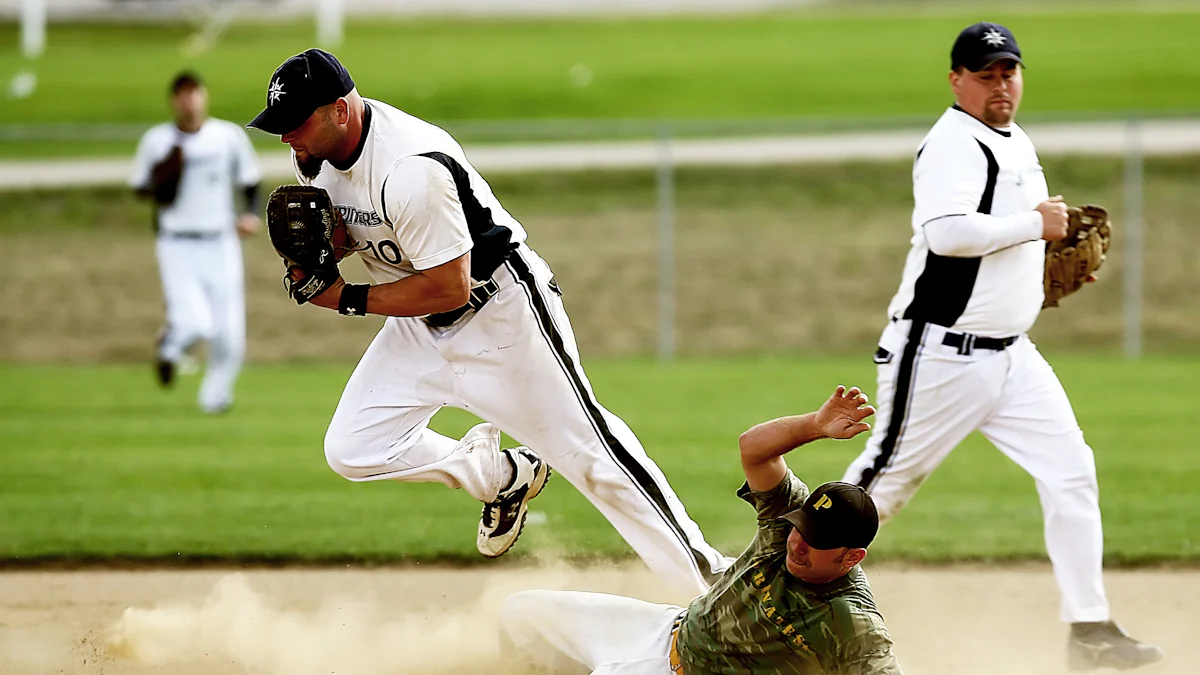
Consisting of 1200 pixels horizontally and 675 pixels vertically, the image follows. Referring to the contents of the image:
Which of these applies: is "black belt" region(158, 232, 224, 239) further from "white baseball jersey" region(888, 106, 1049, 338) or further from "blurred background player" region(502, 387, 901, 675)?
"blurred background player" region(502, 387, 901, 675)

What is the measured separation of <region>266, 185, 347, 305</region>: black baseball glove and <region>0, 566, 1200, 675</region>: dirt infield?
1.60m

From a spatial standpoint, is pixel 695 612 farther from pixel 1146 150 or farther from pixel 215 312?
pixel 1146 150

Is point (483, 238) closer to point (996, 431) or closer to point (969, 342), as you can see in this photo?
point (969, 342)

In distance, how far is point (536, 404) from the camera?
5445 millimetres

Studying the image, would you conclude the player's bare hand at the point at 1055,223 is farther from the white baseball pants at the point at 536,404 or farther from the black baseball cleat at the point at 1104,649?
the white baseball pants at the point at 536,404

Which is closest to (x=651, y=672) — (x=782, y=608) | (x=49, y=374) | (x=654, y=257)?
(x=782, y=608)

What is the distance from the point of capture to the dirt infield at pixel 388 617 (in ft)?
18.9

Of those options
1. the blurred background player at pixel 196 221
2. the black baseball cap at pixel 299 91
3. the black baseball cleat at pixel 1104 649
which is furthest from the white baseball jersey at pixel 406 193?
the blurred background player at pixel 196 221

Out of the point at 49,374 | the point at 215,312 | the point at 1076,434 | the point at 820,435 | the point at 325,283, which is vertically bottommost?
the point at 49,374

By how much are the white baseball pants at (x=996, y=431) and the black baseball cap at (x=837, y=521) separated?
1868 mm

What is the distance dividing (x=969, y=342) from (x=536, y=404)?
185 cm

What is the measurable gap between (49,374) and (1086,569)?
42.8 feet

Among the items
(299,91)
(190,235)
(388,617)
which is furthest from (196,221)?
(299,91)

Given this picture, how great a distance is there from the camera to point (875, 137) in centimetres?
2625
